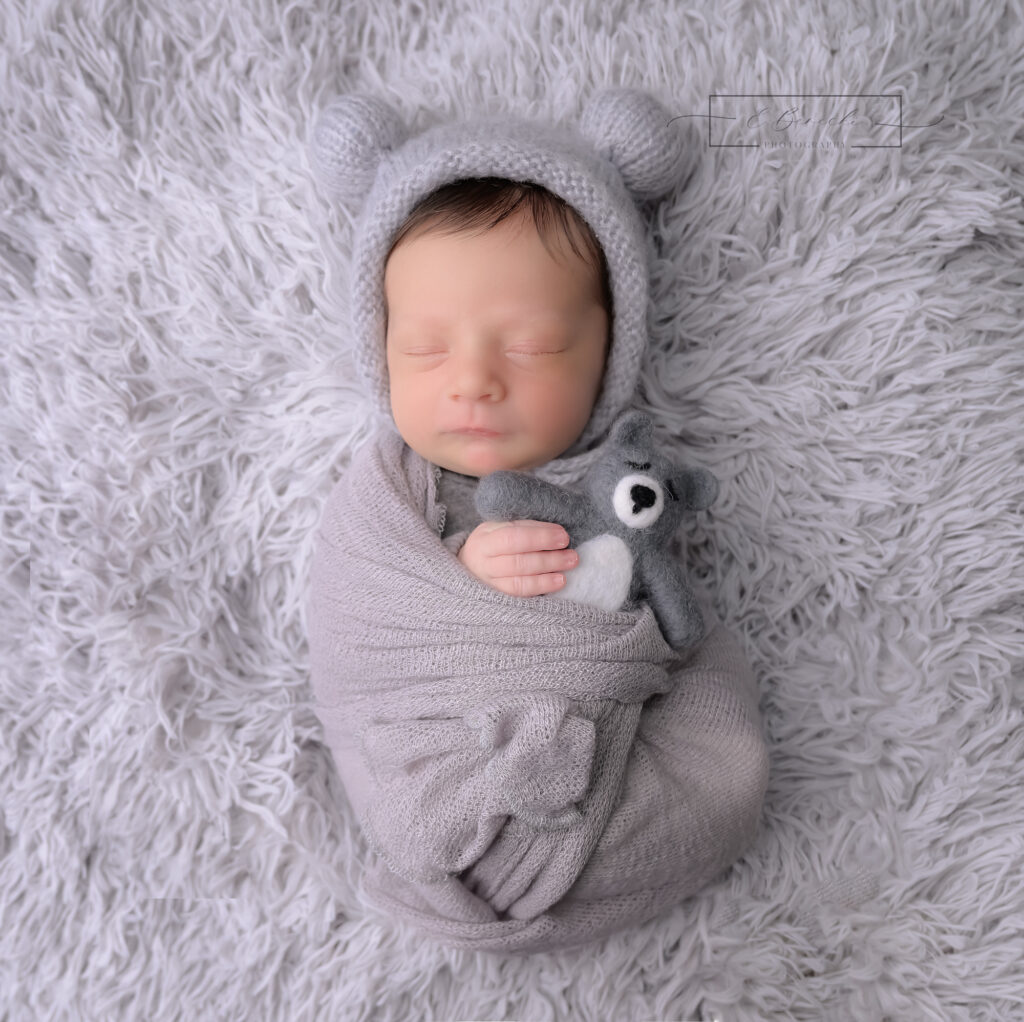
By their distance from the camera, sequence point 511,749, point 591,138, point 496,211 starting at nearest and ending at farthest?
point 511,749 → point 496,211 → point 591,138

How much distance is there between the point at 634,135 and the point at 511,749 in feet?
2.55

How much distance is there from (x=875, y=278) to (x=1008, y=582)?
1.47ft

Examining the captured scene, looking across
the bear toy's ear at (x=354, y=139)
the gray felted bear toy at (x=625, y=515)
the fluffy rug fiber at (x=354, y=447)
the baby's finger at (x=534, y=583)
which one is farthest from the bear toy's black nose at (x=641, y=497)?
the bear toy's ear at (x=354, y=139)

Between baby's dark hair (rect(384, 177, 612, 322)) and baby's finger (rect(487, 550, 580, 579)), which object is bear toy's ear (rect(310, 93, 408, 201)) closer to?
baby's dark hair (rect(384, 177, 612, 322))

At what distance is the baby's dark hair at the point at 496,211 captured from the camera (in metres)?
1.13

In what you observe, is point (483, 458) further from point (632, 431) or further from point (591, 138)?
point (591, 138)

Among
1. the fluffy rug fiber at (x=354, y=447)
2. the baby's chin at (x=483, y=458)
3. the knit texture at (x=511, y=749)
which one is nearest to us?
the knit texture at (x=511, y=749)

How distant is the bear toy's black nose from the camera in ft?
3.54

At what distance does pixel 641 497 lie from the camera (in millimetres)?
1078

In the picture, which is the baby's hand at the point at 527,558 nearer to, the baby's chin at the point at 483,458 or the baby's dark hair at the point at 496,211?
the baby's chin at the point at 483,458

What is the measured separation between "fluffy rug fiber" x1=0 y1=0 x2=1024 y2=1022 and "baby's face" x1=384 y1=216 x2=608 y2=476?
7.7 inches

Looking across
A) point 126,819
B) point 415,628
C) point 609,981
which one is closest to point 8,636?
point 126,819

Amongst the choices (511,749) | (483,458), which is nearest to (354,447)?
(483,458)

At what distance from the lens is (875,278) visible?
1.29 m
